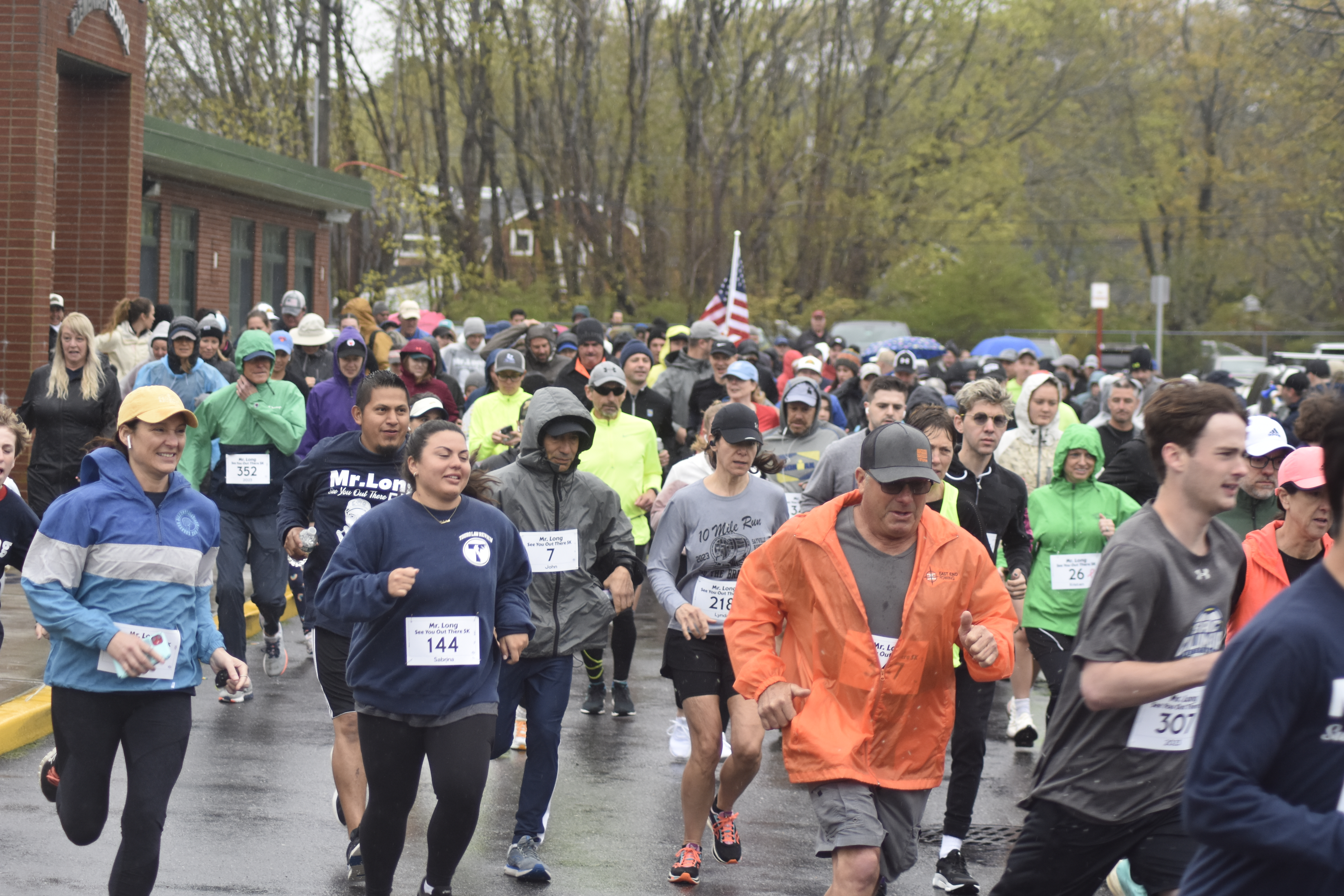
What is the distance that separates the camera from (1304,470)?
505cm

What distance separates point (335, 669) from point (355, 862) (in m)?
0.77

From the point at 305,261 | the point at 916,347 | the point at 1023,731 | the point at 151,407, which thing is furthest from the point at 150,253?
the point at 151,407

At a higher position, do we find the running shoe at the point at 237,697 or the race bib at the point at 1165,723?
the race bib at the point at 1165,723

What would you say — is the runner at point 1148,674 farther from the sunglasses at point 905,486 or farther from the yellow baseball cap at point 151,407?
the yellow baseball cap at point 151,407

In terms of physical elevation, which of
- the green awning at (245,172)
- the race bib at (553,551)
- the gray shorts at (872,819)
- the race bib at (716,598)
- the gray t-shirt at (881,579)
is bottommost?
the gray shorts at (872,819)

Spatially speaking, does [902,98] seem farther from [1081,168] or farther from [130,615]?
[130,615]

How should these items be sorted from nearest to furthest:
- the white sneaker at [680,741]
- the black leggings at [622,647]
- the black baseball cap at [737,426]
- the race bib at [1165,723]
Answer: the race bib at [1165,723] → the black baseball cap at [737,426] → the white sneaker at [680,741] → the black leggings at [622,647]

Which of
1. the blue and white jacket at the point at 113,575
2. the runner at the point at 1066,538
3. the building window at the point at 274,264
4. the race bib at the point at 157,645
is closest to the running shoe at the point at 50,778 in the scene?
the blue and white jacket at the point at 113,575

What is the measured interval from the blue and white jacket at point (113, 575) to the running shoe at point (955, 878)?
3113 mm

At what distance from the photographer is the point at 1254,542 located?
4.97 m

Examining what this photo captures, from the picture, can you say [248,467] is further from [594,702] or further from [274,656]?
[594,702]

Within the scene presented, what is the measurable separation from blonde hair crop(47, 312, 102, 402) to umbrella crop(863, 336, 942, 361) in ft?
47.9

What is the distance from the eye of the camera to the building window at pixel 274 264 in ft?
82.6

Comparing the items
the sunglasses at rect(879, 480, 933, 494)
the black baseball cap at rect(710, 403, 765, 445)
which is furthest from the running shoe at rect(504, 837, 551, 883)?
the sunglasses at rect(879, 480, 933, 494)
